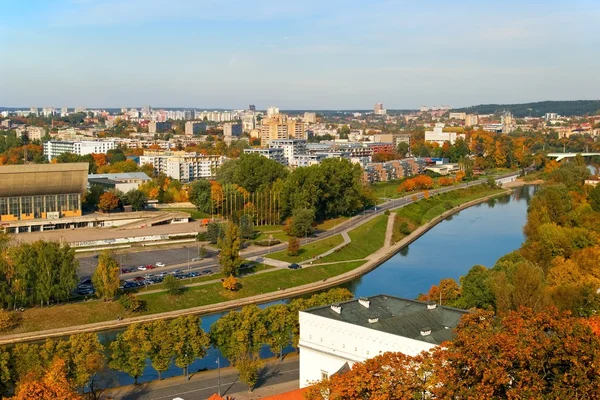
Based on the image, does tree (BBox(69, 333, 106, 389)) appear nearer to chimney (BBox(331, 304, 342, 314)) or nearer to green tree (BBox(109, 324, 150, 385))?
green tree (BBox(109, 324, 150, 385))

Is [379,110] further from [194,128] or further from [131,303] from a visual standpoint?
[131,303]

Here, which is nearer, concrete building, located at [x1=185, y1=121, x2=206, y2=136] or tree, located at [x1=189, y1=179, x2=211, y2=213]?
tree, located at [x1=189, y1=179, x2=211, y2=213]

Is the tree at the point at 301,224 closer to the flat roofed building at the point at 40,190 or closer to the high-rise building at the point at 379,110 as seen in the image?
the flat roofed building at the point at 40,190

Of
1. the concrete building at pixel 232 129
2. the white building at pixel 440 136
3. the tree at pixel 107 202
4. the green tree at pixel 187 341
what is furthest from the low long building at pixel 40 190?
the concrete building at pixel 232 129

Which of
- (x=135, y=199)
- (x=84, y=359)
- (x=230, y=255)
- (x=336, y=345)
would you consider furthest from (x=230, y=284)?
(x=135, y=199)

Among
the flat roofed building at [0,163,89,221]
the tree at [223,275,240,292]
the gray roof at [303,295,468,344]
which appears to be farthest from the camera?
the flat roofed building at [0,163,89,221]

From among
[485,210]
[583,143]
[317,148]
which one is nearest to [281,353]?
[485,210]

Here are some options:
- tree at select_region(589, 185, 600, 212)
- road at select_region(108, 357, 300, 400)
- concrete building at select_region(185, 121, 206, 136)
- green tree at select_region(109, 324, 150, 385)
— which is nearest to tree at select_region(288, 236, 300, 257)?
road at select_region(108, 357, 300, 400)
